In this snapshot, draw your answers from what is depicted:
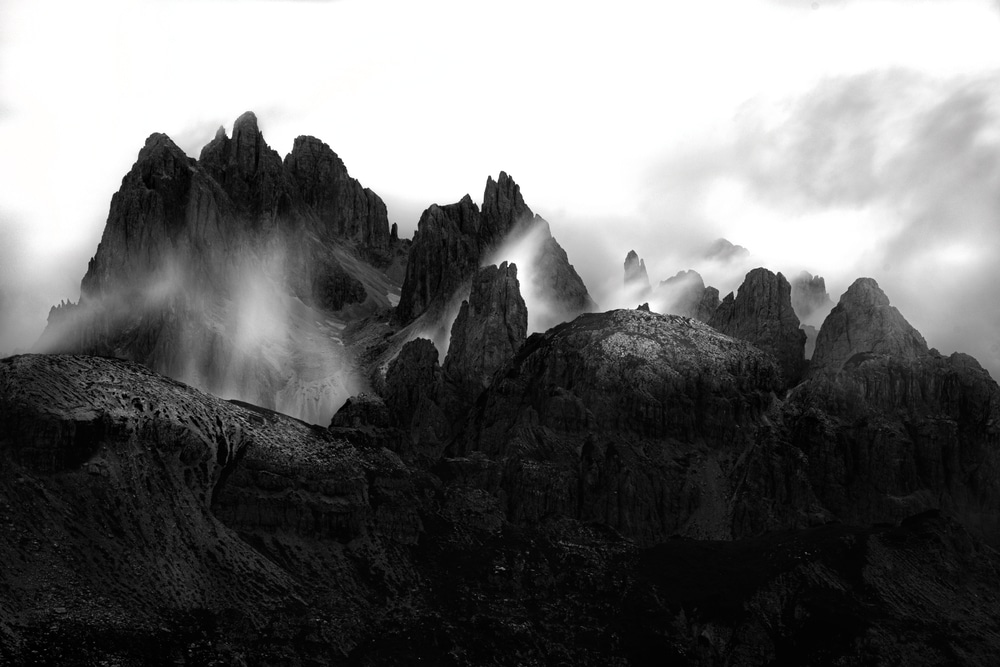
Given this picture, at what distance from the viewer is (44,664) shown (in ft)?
655
